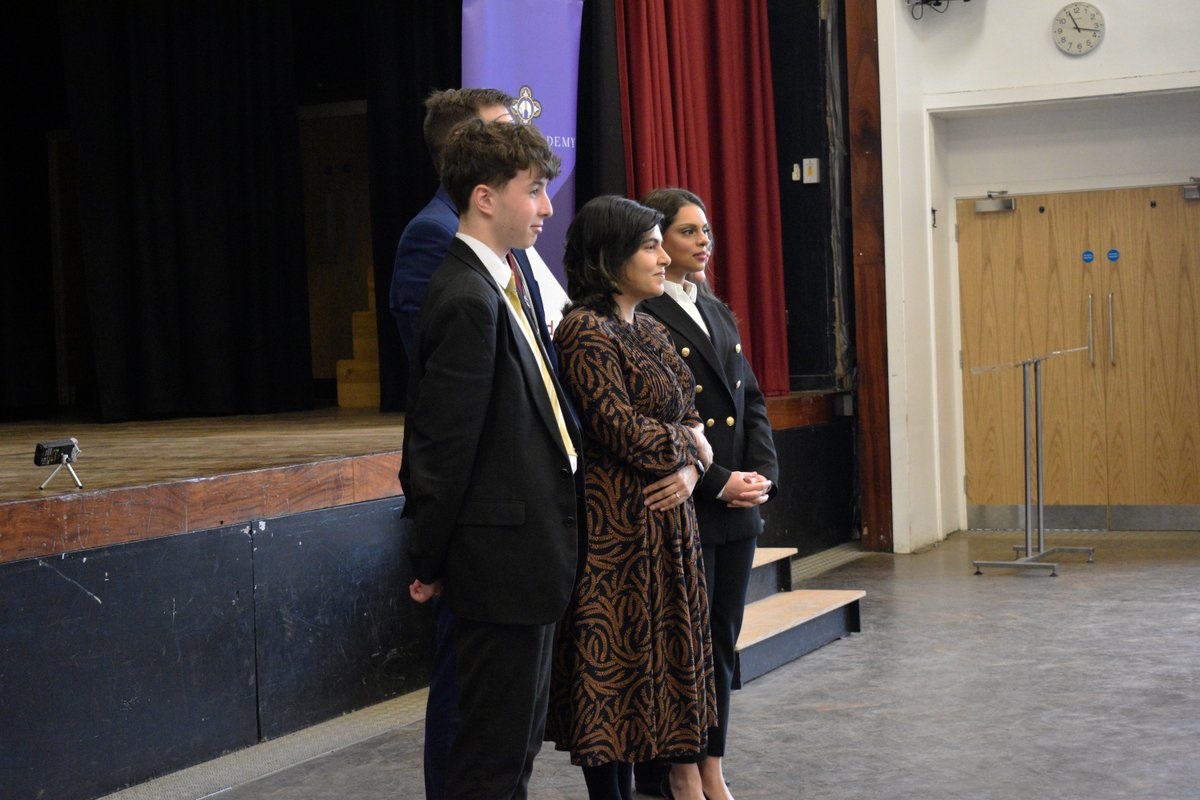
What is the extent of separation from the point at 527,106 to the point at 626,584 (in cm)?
255

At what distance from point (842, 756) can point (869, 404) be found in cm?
371

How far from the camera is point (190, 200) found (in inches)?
303

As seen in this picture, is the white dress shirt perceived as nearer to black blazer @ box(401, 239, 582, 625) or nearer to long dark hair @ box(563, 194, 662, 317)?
long dark hair @ box(563, 194, 662, 317)

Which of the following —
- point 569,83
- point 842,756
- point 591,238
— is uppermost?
point 569,83

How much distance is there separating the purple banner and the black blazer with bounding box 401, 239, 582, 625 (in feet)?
8.11

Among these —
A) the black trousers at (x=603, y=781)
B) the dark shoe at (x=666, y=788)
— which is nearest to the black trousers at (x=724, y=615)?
the dark shoe at (x=666, y=788)

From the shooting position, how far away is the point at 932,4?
22.8 feet

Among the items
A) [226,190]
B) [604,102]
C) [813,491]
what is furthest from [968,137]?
[226,190]

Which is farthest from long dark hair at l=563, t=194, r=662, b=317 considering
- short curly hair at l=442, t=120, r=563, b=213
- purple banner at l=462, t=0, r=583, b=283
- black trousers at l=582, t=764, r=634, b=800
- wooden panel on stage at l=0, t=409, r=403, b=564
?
purple banner at l=462, t=0, r=583, b=283

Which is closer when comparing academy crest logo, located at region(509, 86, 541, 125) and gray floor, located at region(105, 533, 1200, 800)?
gray floor, located at region(105, 533, 1200, 800)

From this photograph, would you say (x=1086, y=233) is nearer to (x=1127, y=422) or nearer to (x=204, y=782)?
(x=1127, y=422)

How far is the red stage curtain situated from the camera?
565 cm

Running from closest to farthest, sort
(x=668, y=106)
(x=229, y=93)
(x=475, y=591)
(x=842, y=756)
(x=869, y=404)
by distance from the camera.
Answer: (x=475, y=591), (x=842, y=756), (x=668, y=106), (x=869, y=404), (x=229, y=93)

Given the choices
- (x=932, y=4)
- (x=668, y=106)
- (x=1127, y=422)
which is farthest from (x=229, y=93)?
(x=1127, y=422)
